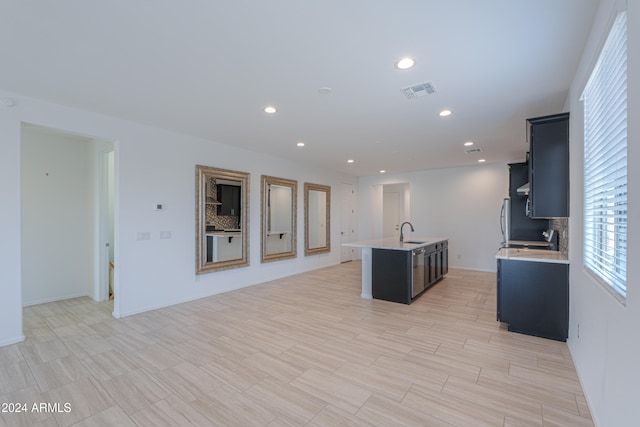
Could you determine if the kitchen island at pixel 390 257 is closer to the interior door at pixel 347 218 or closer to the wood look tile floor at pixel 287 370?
the wood look tile floor at pixel 287 370

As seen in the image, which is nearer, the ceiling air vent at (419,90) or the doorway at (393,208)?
the ceiling air vent at (419,90)

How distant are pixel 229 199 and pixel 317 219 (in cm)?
275

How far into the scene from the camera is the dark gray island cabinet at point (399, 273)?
14.4 ft

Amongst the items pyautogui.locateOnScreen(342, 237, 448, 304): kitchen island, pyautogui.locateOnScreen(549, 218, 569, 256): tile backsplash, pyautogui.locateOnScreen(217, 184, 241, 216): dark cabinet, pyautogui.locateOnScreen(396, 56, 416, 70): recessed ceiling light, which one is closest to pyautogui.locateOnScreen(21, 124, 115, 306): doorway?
pyautogui.locateOnScreen(217, 184, 241, 216): dark cabinet

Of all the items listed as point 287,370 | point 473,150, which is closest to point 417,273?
point 473,150

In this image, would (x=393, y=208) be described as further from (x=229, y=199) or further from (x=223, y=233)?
(x=223, y=233)

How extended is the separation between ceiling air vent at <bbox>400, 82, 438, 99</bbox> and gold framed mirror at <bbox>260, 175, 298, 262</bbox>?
3.63m

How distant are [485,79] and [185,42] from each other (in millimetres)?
2603

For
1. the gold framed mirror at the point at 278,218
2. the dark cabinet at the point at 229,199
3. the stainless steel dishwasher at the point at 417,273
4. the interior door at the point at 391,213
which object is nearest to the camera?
the stainless steel dishwasher at the point at 417,273

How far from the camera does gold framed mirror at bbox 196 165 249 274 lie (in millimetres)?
4828

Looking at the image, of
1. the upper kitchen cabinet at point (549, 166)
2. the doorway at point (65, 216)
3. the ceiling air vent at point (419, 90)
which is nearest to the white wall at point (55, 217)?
the doorway at point (65, 216)

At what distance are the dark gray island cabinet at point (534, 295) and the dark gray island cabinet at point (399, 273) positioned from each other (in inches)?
48.9

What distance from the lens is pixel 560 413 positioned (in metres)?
1.98

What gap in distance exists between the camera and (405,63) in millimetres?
2436
